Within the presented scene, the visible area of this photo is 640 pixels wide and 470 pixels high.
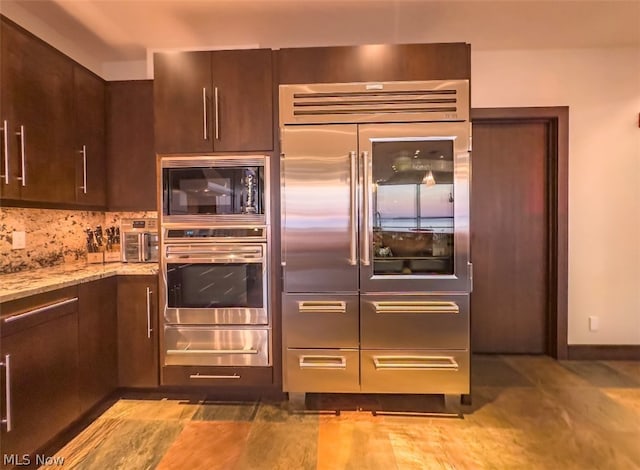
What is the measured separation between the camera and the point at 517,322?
3.16 m

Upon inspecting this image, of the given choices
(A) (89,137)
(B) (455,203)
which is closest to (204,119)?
(A) (89,137)

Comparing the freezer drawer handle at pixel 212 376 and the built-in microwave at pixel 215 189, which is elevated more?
the built-in microwave at pixel 215 189

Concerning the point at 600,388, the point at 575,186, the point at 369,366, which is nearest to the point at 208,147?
the point at 369,366

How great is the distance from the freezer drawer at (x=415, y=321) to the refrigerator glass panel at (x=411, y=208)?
187 mm

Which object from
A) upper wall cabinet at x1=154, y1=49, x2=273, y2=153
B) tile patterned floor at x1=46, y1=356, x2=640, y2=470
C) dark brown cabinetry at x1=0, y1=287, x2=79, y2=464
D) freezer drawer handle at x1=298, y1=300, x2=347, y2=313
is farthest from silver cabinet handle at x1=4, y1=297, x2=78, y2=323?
freezer drawer handle at x1=298, y1=300, x2=347, y2=313

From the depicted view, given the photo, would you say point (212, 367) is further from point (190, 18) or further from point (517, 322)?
point (517, 322)

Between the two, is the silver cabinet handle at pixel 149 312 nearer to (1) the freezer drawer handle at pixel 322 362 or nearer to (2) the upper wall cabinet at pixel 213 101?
(2) the upper wall cabinet at pixel 213 101

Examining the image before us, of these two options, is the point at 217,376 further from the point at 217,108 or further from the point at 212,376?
the point at 217,108

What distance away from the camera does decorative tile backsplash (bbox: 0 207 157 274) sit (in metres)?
2.15

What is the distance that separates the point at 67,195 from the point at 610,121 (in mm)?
4322

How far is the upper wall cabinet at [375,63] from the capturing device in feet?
7.13

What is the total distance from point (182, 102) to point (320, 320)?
68.9 inches

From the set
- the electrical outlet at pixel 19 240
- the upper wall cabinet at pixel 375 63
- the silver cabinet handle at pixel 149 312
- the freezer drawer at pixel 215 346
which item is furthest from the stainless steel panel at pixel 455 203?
the electrical outlet at pixel 19 240

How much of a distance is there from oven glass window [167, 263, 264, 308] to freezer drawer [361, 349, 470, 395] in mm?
879
